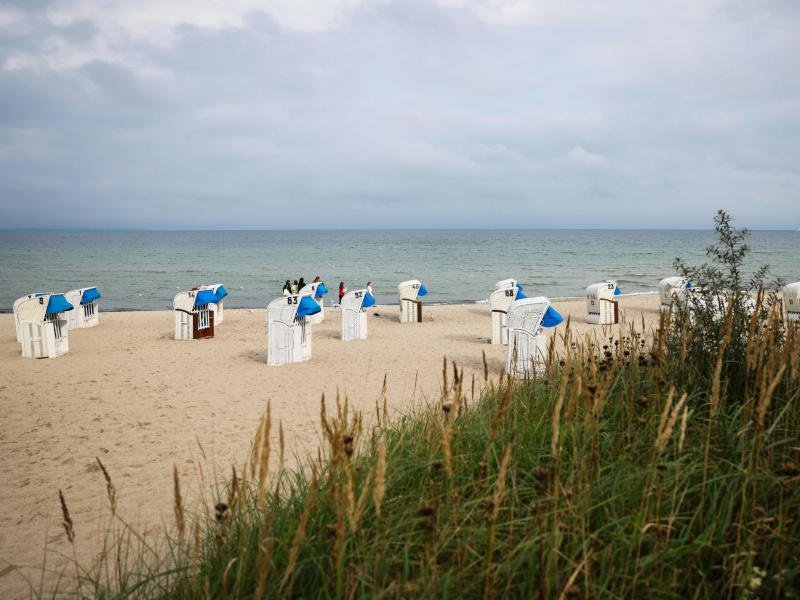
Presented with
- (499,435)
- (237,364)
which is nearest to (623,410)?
(499,435)

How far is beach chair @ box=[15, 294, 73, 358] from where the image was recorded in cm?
1195

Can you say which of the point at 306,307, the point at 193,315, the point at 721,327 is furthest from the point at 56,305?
the point at 721,327

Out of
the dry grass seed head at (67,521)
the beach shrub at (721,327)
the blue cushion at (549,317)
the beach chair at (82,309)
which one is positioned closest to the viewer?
the dry grass seed head at (67,521)

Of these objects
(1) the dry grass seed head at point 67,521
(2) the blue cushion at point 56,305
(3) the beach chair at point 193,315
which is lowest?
(3) the beach chair at point 193,315

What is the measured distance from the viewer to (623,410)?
3482 mm

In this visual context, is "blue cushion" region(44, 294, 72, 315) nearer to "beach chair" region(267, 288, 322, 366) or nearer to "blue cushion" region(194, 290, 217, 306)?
"blue cushion" region(194, 290, 217, 306)

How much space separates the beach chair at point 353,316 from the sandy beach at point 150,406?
1.23 ft

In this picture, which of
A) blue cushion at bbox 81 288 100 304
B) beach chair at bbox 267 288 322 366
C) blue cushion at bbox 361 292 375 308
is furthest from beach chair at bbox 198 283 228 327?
beach chair at bbox 267 288 322 366

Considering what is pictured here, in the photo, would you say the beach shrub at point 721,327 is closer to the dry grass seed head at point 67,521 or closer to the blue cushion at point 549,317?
the dry grass seed head at point 67,521

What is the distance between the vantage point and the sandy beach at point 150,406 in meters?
4.73

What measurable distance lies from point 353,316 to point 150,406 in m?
6.66

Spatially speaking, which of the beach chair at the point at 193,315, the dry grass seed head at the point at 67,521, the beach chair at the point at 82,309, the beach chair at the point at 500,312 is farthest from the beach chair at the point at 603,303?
the dry grass seed head at the point at 67,521

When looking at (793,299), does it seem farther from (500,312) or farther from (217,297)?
(217,297)

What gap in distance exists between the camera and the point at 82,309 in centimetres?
1725
